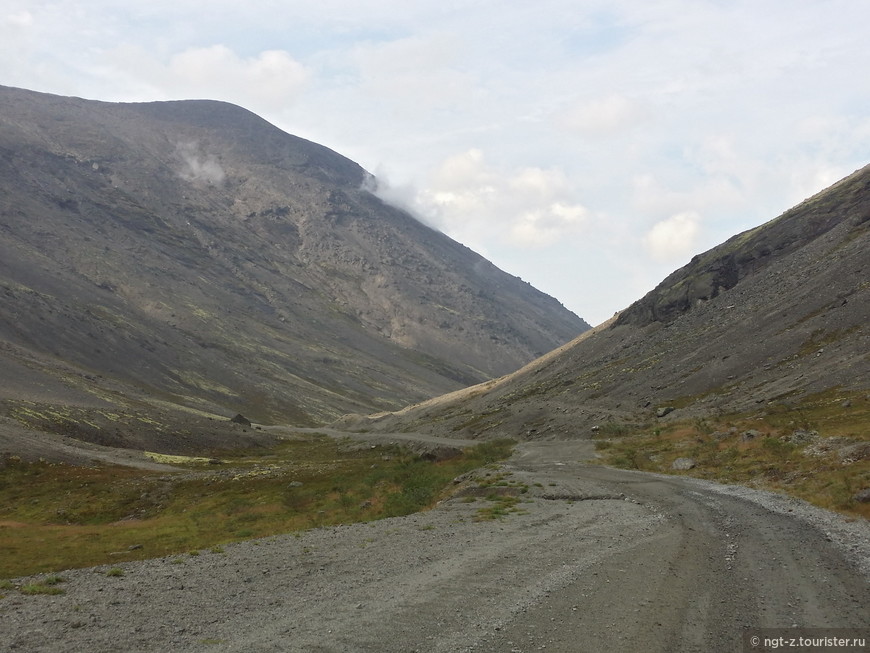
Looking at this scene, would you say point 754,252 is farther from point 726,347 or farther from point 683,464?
point 683,464

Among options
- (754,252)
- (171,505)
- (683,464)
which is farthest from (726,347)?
(171,505)

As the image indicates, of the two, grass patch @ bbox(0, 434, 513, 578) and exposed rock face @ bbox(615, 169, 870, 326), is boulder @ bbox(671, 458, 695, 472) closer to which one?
grass patch @ bbox(0, 434, 513, 578)

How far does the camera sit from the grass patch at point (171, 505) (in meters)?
32.9

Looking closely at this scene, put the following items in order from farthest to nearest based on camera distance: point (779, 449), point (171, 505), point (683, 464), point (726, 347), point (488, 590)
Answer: point (726, 347)
point (171, 505)
point (683, 464)
point (779, 449)
point (488, 590)

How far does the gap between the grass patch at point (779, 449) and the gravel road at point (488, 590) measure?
3.69 metres

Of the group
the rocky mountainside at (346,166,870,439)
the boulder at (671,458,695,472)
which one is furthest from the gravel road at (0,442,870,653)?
the rocky mountainside at (346,166,870,439)

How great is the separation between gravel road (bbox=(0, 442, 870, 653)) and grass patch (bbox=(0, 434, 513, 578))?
26.0ft

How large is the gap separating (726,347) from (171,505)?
81746 millimetres

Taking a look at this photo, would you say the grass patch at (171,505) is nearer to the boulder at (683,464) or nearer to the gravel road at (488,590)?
the gravel road at (488,590)

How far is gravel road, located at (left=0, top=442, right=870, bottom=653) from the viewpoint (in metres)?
13.5

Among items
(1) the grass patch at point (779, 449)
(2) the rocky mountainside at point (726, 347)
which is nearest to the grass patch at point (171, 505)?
(1) the grass patch at point (779, 449)

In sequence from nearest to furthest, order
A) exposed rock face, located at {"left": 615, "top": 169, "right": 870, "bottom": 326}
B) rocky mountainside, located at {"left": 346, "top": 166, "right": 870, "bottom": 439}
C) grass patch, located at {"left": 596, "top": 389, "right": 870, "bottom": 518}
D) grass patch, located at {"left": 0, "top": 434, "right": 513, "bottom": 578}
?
grass patch, located at {"left": 596, "top": 389, "right": 870, "bottom": 518} < grass patch, located at {"left": 0, "top": 434, "right": 513, "bottom": 578} < rocky mountainside, located at {"left": 346, "top": 166, "right": 870, "bottom": 439} < exposed rock face, located at {"left": 615, "top": 169, "right": 870, "bottom": 326}

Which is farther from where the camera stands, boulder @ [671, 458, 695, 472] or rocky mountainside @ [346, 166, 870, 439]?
rocky mountainside @ [346, 166, 870, 439]

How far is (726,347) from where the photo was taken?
3698 inches
